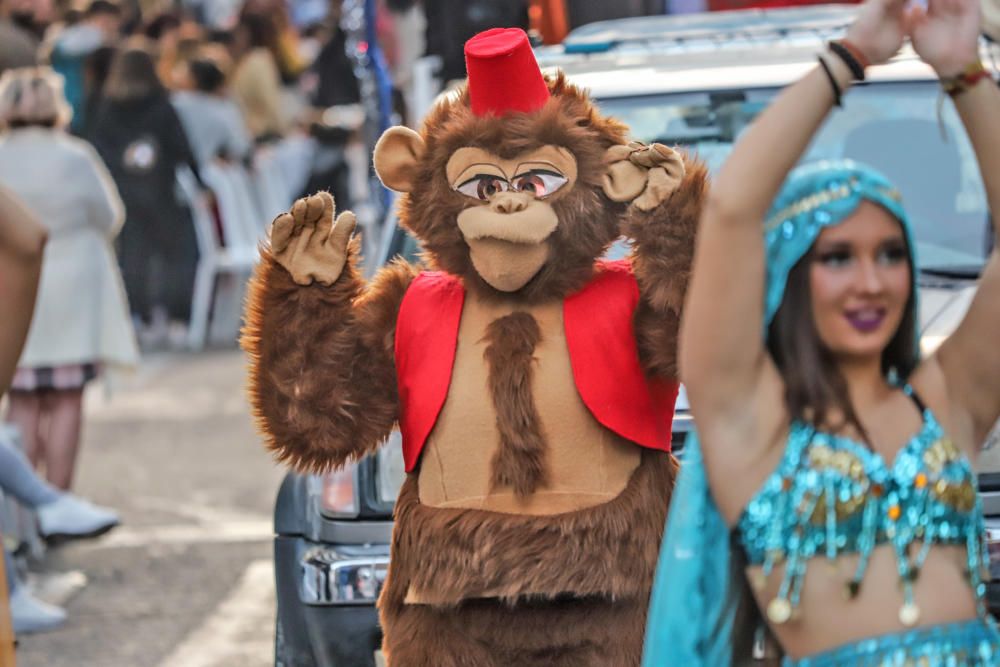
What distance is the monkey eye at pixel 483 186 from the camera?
13.5 ft

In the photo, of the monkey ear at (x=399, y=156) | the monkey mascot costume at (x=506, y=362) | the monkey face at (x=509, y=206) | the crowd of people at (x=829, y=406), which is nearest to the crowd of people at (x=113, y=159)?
the monkey mascot costume at (x=506, y=362)

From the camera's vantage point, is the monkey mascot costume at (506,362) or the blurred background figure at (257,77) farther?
the blurred background figure at (257,77)

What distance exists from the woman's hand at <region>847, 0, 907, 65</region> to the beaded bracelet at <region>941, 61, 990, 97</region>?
0.38ft

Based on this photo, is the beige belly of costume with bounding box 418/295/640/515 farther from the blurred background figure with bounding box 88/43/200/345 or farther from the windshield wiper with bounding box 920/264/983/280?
the blurred background figure with bounding box 88/43/200/345

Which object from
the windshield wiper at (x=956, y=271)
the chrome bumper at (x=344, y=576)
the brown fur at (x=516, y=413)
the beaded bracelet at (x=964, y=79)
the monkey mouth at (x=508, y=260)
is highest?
the beaded bracelet at (x=964, y=79)

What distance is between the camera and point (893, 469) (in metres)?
2.90

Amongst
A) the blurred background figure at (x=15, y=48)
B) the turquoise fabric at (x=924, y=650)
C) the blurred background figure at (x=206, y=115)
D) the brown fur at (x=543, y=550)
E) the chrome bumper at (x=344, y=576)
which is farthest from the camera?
the blurred background figure at (x=206, y=115)

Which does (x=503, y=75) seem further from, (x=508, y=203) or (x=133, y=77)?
(x=133, y=77)

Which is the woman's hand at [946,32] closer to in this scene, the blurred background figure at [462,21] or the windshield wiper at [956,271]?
the windshield wiper at [956,271]

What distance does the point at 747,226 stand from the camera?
113 inches

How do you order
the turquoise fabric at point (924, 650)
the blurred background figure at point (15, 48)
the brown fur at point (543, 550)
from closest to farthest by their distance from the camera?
1. the turquoise fabric at point (924, 650)
2. the brown fur at point (543, 550)
3. the blurred background figure at point (15, 48)

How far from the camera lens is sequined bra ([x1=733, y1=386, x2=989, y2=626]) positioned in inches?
113

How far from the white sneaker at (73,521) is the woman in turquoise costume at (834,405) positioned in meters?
5.21

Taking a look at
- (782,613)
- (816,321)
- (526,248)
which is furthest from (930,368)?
(526,248)
